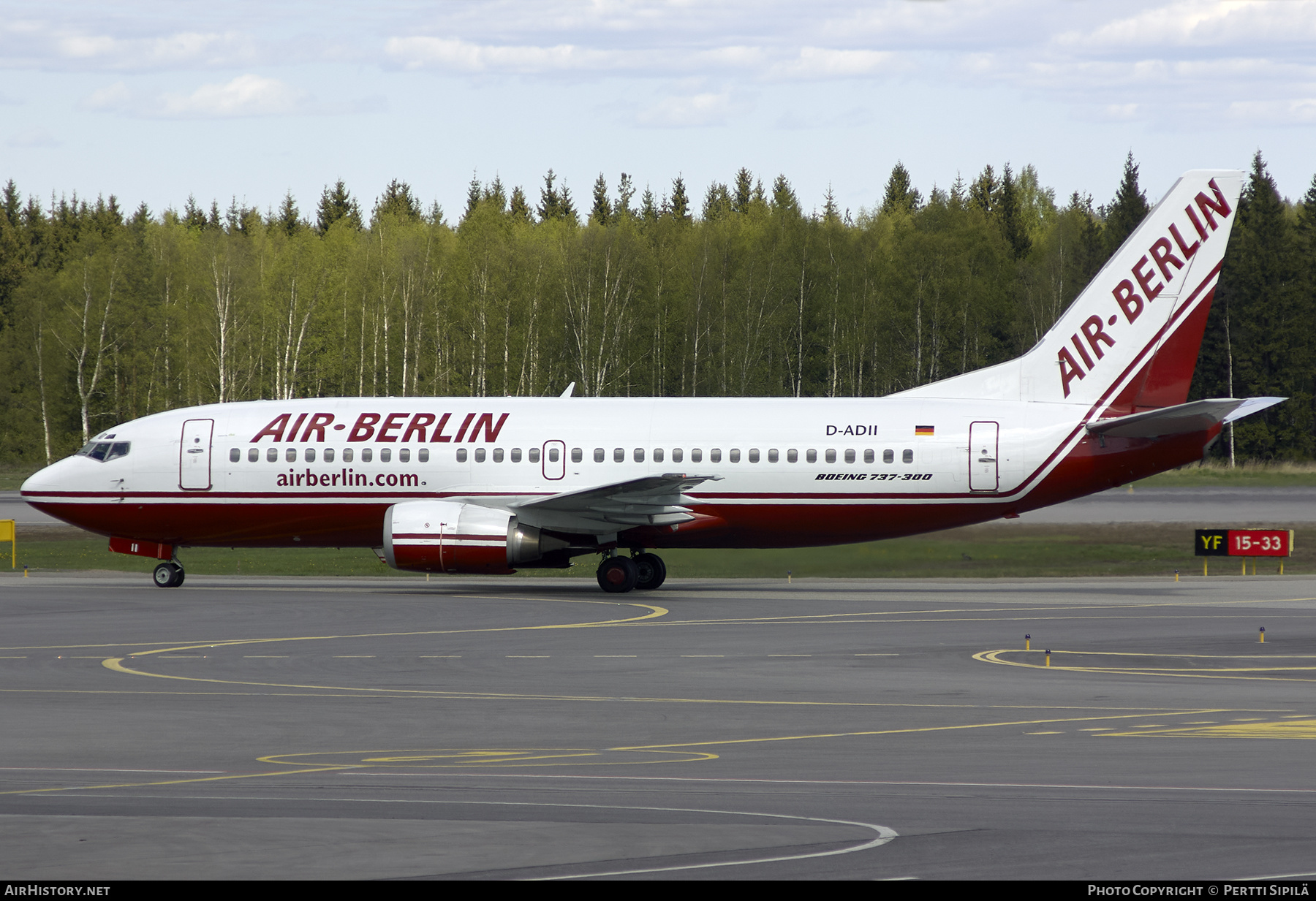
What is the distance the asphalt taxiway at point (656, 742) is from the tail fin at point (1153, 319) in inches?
263

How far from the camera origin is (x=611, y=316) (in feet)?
306

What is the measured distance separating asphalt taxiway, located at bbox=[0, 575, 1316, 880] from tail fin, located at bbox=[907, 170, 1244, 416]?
6690mm

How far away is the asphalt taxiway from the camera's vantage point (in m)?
10.5

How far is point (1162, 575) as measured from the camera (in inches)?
1581

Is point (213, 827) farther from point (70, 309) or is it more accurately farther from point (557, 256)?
point (70, 309)

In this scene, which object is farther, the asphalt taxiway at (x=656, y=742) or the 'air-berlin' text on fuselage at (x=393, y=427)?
the 'air-berlin' text on fuselage at (x=393, y=427)

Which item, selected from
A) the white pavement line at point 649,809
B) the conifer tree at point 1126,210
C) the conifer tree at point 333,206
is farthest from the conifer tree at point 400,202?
the white pavement line at point 649,809

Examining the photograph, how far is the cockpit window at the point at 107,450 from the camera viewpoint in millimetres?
36312

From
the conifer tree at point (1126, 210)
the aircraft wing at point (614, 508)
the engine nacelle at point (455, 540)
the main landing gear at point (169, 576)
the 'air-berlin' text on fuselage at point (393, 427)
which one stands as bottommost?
the main landing gear at point (169, 576)

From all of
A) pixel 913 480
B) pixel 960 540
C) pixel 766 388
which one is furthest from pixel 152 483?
pixel 766 388

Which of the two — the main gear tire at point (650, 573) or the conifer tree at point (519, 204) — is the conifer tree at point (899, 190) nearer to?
the conifer tree at point (519, 204)

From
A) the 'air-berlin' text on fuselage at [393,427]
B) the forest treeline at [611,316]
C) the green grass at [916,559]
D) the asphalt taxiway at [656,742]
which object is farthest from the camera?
the forest treeline at [611,316]

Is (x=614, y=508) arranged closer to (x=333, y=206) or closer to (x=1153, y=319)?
(x=1153, y=319)

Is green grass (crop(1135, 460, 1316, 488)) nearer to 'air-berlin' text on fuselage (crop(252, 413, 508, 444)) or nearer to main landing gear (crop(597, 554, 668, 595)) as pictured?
main landing gear (crop(597, 554, 668, 595))
